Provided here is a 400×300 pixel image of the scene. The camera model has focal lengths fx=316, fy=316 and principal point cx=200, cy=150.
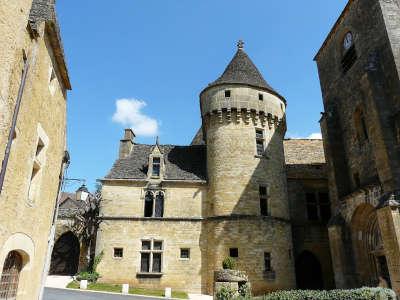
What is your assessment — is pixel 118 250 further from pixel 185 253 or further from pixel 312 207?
pixel 312 207

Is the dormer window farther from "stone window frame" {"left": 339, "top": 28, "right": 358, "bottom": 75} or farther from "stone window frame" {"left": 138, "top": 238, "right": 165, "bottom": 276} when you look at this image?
"stone window frame" {"left": 339, "top": 28, "right": 358, "bottom": 75}

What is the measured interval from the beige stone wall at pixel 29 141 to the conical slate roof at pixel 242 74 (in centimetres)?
1434

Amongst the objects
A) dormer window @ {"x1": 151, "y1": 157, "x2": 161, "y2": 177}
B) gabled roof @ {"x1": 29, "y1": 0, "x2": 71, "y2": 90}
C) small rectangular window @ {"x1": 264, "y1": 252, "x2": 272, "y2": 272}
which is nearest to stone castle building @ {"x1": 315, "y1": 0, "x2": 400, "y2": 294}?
small rectangular window @ {"x1": 264, "y1": 252, "x2": 272, "y2": 272}

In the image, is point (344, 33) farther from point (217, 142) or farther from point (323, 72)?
point (217, 142)

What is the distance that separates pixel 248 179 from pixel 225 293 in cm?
1011

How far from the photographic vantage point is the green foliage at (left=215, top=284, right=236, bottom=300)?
35.0 ft

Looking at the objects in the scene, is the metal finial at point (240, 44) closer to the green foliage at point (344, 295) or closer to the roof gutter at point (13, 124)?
the green foliage at point (344, 295)

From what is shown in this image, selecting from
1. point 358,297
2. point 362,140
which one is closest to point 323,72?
point 362,140

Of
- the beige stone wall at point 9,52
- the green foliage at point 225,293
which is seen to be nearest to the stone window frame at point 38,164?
the beige stone wall at point 9,52

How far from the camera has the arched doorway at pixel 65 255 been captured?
2523cm

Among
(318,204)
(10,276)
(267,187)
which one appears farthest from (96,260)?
(318,204)

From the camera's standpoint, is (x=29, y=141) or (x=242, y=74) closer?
(x=29, y=141)

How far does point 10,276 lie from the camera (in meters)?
7.28

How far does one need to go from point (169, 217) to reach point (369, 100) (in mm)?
13097
